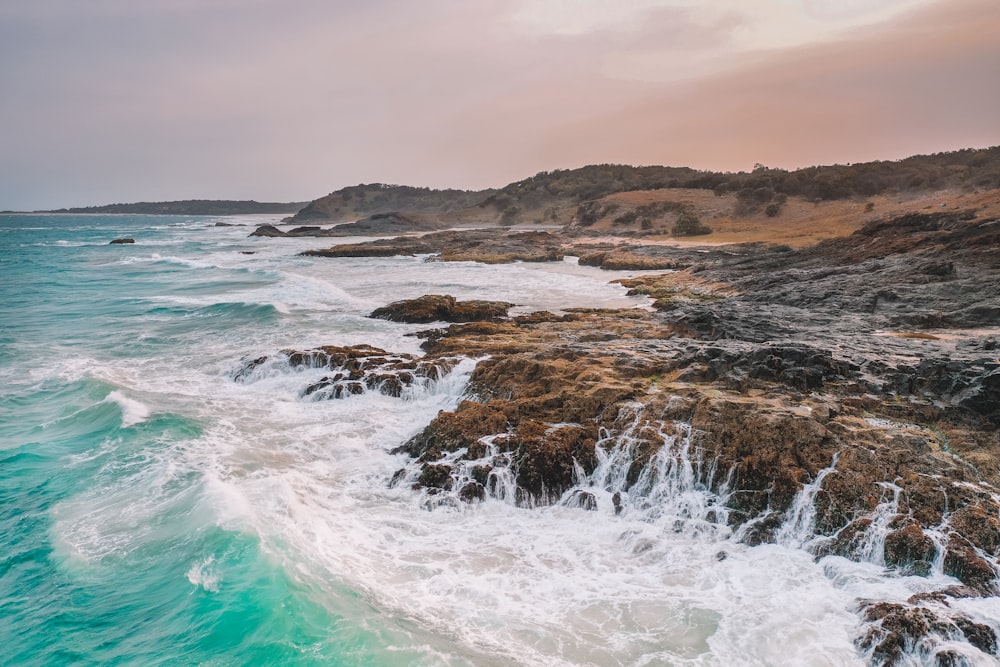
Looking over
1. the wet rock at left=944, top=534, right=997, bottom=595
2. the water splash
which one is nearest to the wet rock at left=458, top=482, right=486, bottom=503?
the water splash

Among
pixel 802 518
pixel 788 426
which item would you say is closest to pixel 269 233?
pixel 788 426

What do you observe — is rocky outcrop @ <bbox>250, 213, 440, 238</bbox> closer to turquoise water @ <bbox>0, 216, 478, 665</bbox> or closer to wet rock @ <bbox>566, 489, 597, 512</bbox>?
turquoise water @ <bbox>0, 216, 478, 665</bbox>

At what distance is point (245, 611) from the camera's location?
20.8 ft

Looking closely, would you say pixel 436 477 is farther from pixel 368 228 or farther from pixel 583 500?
pixel 368 228

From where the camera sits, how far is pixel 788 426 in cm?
830

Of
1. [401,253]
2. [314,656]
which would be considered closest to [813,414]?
[314,656]

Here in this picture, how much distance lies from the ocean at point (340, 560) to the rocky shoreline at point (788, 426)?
0.24 m

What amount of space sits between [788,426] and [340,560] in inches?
256

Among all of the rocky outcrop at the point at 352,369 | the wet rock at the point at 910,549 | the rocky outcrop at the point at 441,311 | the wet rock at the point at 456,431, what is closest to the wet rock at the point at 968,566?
the wet rock at the point at 910,549

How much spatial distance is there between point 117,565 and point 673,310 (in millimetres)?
15513

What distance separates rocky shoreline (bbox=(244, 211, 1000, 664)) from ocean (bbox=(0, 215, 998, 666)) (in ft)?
0.77

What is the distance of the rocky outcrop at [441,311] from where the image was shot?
66.8 feet

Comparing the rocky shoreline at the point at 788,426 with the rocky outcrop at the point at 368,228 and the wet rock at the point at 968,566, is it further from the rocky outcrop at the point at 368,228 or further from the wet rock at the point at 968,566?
the rocky outcrop at the point at 368,228

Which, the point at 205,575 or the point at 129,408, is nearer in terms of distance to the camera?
the point at 205,575
